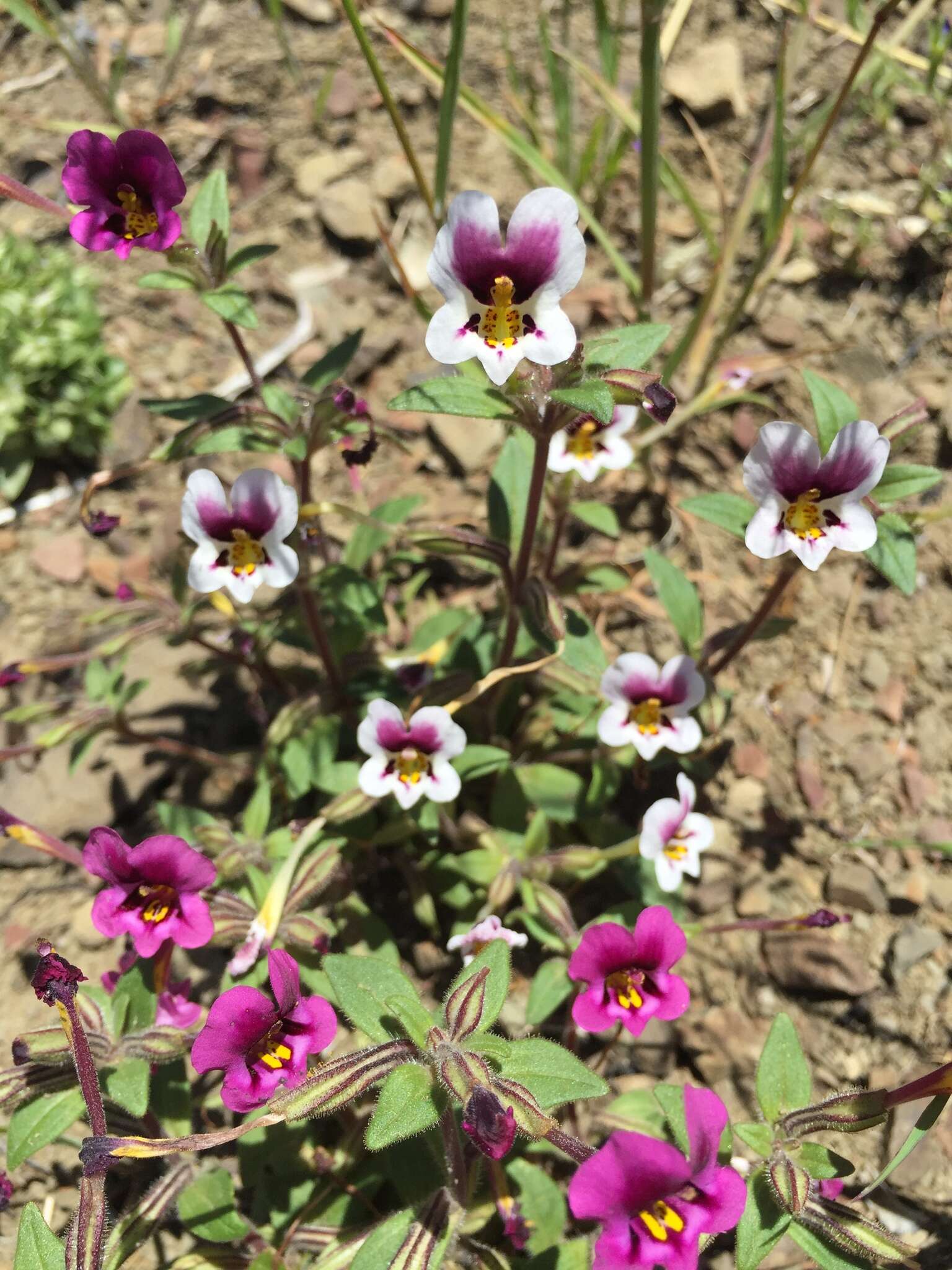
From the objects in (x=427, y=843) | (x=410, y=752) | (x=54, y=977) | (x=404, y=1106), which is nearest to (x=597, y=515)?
Answer: (x=410, y=752)

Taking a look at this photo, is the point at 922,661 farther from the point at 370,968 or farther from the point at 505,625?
the point at 370,968

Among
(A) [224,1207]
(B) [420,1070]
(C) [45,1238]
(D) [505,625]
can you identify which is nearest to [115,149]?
(D) [505,625]

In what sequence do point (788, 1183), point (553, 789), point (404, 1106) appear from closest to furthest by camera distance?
point (404, 1106), point (788, 1183), point (553, 789)

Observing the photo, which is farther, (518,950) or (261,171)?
(261,171)

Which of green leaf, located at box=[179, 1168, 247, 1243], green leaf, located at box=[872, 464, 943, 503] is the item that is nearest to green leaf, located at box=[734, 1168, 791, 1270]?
green leaf, located at box=[179, 1168, 247, 1243]

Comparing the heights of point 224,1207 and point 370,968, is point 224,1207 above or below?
below

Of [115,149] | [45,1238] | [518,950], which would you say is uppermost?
[115,149]

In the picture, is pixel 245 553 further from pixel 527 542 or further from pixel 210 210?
pixel 210 210
